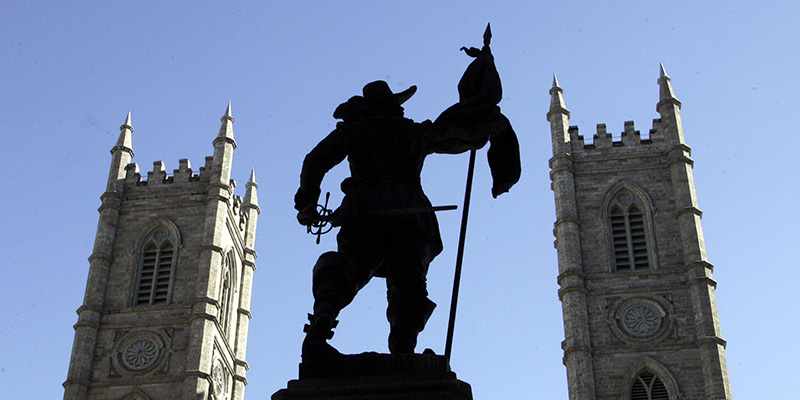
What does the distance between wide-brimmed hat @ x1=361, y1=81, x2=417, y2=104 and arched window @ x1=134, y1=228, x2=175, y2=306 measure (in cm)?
3612

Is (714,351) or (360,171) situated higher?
(714,351)

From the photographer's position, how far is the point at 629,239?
3978cm

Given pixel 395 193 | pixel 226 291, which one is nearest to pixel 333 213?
pixel 395 193

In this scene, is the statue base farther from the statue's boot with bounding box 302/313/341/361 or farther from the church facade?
the church facade

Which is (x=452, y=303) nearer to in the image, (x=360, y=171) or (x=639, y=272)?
(x=360, y=171)

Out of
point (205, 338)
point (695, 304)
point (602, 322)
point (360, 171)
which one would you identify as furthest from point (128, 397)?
point (360, 171)

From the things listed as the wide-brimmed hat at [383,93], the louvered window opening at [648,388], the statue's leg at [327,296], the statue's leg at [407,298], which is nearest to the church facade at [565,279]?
the louvered window opening at [648,388]

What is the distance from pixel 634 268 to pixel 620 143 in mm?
5476

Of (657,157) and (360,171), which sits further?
(657,157)

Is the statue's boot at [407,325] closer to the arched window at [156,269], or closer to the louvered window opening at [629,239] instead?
the louvered window opening at [629,239]

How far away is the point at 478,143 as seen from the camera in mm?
5199

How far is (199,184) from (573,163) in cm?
1402

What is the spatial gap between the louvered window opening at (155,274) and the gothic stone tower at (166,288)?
0.12ft

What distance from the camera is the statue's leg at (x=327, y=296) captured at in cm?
480
